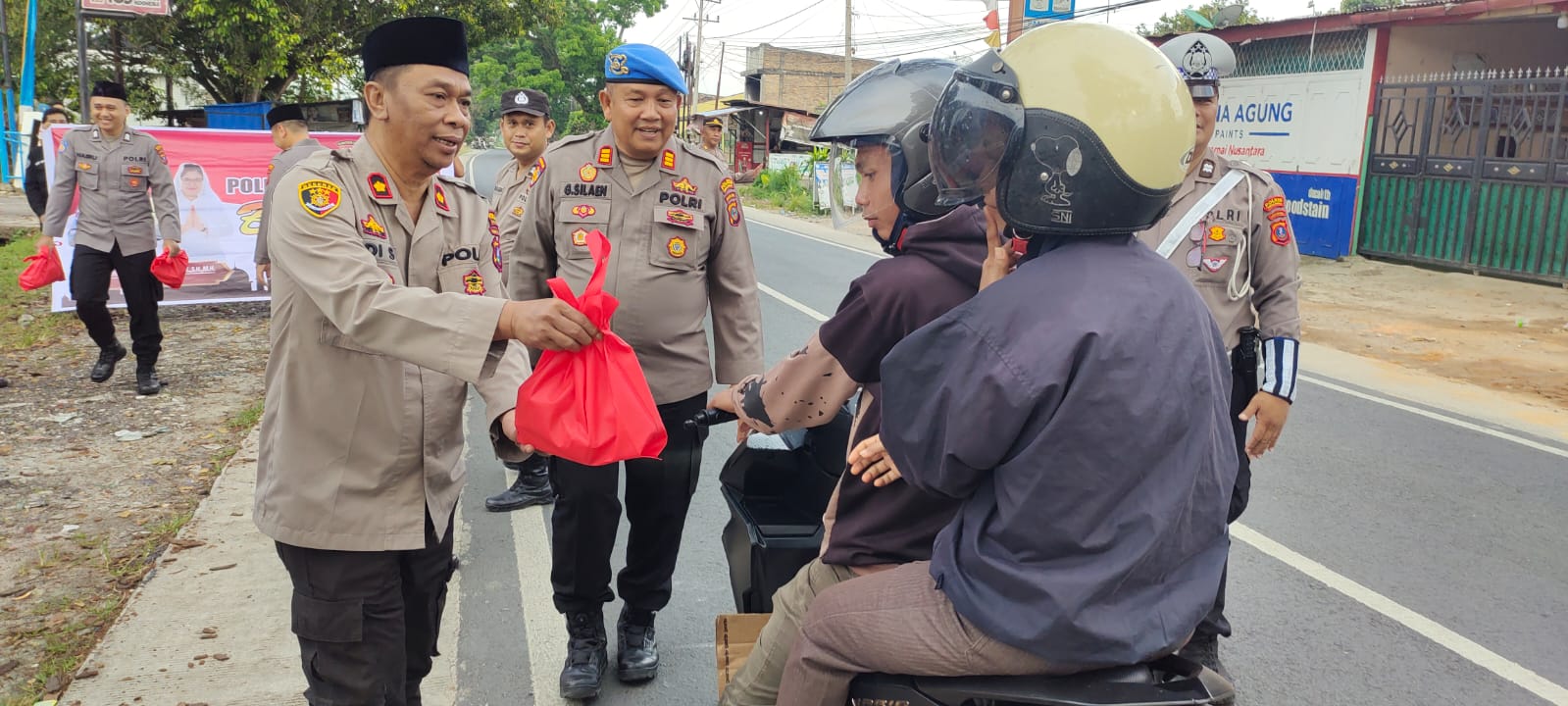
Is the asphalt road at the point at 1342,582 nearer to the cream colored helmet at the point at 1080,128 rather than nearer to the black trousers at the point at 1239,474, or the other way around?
the black trousers at the point at 1239,474

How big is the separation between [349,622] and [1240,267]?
274 centimetres

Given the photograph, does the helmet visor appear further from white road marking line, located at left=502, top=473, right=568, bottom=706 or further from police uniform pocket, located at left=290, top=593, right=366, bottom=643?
white road marking line, located at left=502, top=473, right=568, bottom=706

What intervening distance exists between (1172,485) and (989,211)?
515 millimetres

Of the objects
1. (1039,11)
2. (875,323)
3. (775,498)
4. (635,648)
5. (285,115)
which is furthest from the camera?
(1039,11)

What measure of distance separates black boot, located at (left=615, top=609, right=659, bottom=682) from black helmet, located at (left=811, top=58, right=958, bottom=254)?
6.07 feet

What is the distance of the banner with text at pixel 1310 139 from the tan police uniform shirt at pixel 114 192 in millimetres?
13520

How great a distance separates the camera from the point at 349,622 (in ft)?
7.79

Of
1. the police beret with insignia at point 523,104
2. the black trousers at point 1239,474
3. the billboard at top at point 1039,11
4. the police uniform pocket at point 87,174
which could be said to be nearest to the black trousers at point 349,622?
the black trousers at point 1239,474

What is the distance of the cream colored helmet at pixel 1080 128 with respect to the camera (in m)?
1.56

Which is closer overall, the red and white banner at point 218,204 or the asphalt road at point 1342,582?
the asphalt road at point 1342,582

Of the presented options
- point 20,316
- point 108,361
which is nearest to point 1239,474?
point 108,361

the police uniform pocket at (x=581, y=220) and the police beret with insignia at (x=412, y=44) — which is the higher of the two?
the police beret with insignia at (x=412, y=44)

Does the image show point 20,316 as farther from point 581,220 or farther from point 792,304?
point 581,220

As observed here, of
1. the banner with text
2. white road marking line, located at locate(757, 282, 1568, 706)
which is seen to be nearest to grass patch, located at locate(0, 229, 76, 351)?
white road marking line, located at locate(757, 282, 1568, 706)
